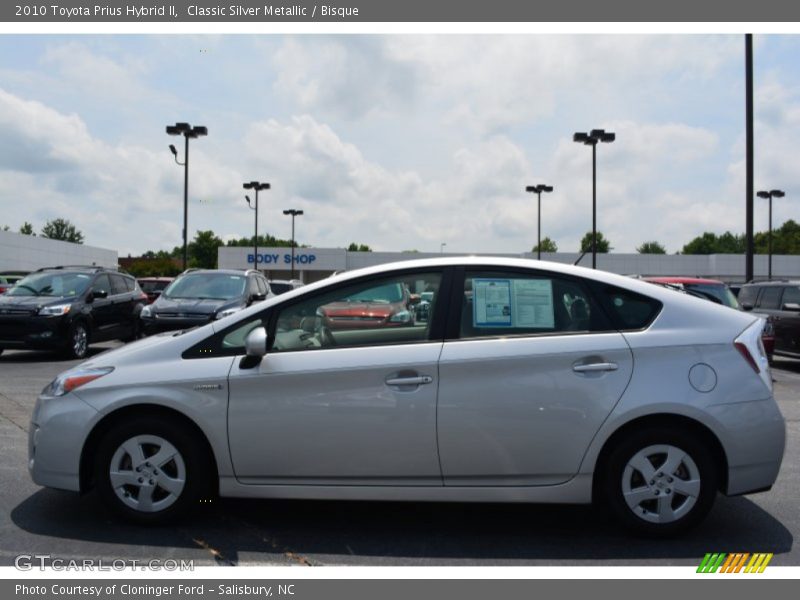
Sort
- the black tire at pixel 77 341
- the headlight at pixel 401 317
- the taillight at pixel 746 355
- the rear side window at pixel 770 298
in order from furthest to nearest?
the rear side window at pixel 770 298
the black tire at pixel 77 341
the headlight at pixel 401 317
the taillight at pixel 746 355

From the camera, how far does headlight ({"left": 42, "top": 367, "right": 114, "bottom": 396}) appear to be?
15.5ft

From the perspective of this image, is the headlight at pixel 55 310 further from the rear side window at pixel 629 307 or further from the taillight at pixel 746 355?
the taillight at pixel 746 355

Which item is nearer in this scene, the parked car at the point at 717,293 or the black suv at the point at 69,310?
the parked car at the point at 717,293

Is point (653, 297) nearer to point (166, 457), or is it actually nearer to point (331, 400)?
point (331, 400)

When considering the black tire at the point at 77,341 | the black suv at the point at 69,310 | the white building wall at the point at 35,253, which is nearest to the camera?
the black suv at the point at 69,310

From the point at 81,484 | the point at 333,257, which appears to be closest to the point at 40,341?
the point at 81,484

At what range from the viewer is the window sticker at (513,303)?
4629 mm

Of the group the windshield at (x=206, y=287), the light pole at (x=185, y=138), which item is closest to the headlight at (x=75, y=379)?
the windshield at (x=206, y=287)

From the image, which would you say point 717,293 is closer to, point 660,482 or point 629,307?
point 629,307

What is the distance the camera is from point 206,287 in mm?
14781

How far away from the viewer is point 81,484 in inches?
183

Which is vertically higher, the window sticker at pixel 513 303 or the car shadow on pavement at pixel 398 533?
the window sticker at pixel 513 303

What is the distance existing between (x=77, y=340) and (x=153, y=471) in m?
10.8

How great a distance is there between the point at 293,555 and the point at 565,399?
68.4 inches
